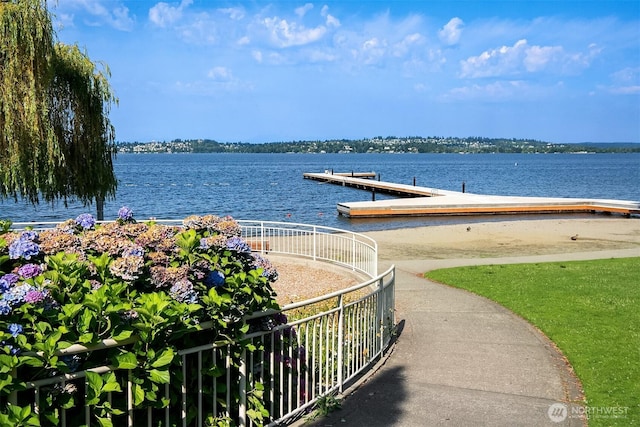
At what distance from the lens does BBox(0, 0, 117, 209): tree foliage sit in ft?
59.3

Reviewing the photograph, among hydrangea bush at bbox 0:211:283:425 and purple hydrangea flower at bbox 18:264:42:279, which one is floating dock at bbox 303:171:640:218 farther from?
purple hydrangea flower at bbox 18:264:42:279

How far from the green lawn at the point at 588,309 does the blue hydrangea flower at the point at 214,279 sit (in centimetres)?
411

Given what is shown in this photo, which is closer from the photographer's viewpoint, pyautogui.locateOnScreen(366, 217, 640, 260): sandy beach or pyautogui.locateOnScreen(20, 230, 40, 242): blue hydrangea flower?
pyautogui.locateOnScreen(20, 230, 40, 242): blue hydrangea flower

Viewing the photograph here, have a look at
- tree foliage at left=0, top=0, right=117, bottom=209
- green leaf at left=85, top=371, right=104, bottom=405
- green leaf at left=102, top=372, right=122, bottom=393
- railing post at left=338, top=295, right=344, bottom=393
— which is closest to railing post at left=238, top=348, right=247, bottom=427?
green leaf at left=102, top=372, right=122, bottom=393

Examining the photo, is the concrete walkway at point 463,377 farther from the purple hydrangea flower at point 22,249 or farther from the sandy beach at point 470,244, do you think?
the sandy beach at point 470,244

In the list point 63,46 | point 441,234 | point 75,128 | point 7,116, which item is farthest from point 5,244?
point 441,234

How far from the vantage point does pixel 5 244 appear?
4.26 m

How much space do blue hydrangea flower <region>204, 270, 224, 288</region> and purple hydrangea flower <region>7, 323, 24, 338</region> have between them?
1.55 m

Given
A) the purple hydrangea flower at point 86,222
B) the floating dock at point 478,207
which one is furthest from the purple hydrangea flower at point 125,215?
the floating dock at point 478,207

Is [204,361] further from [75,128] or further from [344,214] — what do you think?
[344,214]

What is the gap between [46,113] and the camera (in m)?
19.0

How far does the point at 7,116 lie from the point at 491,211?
106ft

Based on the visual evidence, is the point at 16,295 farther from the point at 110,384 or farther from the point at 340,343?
the point at 340,343

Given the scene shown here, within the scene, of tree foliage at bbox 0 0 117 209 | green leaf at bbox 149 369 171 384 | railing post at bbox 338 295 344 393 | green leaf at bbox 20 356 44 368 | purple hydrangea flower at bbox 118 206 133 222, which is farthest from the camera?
tree foliage at bbox 0 0 117 209
